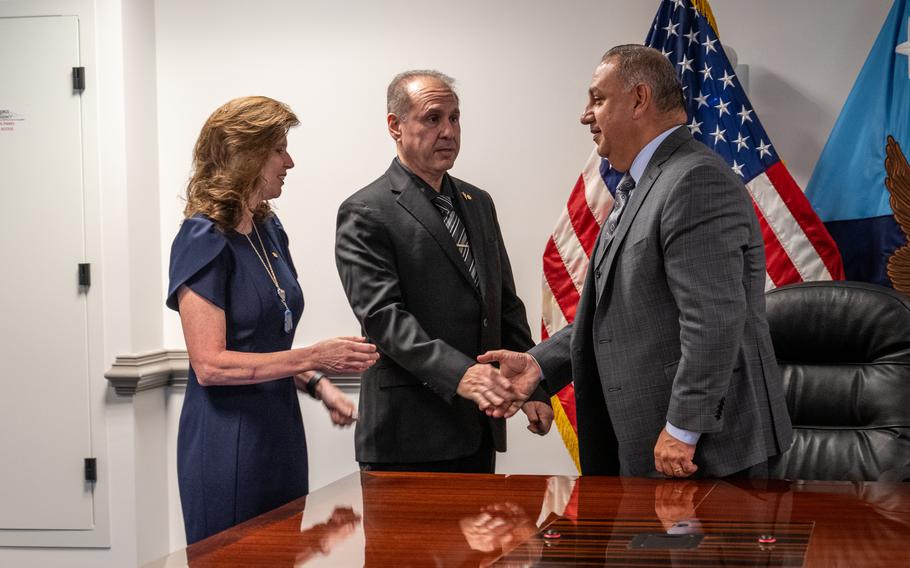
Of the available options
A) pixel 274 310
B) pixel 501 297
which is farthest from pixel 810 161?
pixel 274 310

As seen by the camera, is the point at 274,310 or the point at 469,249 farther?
the point at 469,249

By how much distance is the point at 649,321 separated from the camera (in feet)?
7.21

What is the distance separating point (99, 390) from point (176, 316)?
17.9 inches

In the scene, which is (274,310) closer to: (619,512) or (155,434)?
(619,512)

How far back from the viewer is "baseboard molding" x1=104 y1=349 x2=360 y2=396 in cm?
410

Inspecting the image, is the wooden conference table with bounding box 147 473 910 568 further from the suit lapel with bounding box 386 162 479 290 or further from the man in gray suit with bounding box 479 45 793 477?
the suit lapel with bounding box 386 162 479 290

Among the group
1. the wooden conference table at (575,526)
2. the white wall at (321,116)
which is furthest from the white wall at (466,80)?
the wooden conference table at (575,526)

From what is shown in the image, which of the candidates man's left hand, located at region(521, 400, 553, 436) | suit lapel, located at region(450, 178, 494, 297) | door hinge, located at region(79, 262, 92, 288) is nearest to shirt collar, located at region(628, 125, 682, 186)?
suit lapel, located at region(450, 178, 494, 297)

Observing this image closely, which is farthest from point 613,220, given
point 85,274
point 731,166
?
point 85,274

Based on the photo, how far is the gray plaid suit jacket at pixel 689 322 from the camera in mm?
2068

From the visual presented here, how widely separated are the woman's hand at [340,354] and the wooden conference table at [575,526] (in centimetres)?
33

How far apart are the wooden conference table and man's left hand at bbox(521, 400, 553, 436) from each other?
0.71 meters

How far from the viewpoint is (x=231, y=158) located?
2.38 metres

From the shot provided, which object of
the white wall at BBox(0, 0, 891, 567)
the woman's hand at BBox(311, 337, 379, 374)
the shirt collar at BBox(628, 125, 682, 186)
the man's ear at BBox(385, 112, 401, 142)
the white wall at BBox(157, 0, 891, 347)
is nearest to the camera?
the woman's hand at BBox(311, 337, 379, 374)
